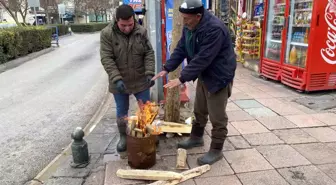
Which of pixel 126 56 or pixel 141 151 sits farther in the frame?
pixel 126 56

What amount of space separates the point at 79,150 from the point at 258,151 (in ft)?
6.94

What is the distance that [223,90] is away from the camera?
10.6 feet

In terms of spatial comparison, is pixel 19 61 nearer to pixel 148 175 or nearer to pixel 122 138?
pixel 122 138

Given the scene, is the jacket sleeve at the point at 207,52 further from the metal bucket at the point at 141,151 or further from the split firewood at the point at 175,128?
the split firewood at the point at 175,128

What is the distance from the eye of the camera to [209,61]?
2963 millimetres

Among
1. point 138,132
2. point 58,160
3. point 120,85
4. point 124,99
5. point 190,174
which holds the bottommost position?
point 58,160

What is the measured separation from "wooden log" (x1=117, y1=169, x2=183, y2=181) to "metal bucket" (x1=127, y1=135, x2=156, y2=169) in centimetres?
13

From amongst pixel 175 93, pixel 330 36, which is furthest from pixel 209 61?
pixel 330 36

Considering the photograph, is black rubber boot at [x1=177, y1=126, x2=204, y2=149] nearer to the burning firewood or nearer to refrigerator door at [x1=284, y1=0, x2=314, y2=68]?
the burning firewood

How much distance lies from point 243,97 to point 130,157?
11.2 feet

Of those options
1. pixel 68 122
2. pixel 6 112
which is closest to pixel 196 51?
pixel 68 122

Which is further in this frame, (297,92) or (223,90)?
(297,92)

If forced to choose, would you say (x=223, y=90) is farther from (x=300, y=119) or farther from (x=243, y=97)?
(x=243, y=97)

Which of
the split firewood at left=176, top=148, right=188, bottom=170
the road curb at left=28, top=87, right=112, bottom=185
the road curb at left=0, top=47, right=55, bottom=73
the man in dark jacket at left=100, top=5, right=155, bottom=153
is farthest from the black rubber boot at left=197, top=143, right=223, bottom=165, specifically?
the road curb at left=0, top=47, right=55, bottom=73
